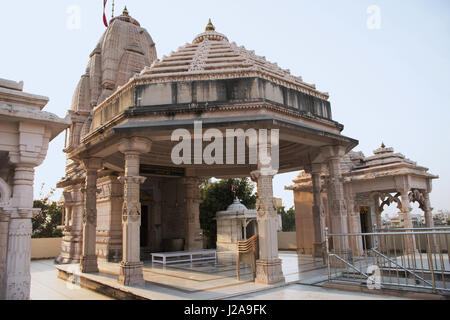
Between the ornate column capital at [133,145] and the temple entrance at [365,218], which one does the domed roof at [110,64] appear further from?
the temple entrance at [365,218]

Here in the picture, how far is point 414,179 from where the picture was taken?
15242 mm

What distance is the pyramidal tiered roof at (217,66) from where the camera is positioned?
31.6 ft

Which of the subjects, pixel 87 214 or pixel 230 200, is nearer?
pixel 87 214

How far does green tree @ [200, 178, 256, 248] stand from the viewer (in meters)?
25.4

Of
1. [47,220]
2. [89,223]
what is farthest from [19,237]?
[47,220]

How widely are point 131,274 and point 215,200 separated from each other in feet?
59.7

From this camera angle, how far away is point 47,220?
32.9 metres

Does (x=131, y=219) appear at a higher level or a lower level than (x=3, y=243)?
higher

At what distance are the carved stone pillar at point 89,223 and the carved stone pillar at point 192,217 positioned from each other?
16.4ft

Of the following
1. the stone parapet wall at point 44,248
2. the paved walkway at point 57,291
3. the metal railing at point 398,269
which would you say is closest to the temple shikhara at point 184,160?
the metal railing at point 398,269

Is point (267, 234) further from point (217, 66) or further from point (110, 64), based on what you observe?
point (110, 64)
